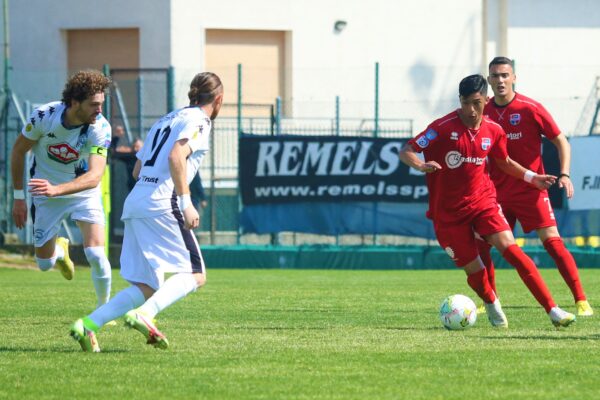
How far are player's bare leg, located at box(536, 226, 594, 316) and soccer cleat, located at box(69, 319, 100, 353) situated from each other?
14.6 ft

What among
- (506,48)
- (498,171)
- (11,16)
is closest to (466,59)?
(506,48)

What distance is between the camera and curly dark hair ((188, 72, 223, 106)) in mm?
8172

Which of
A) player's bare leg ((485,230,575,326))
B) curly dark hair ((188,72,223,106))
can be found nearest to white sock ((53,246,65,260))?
curly dark hair ((188,72,223,106))

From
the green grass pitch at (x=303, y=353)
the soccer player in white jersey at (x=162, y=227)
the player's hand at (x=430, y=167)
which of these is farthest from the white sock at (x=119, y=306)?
the player's hand at (x=430, y=167)

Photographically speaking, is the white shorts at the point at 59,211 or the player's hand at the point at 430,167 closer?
the player's hand at the point at 430,167

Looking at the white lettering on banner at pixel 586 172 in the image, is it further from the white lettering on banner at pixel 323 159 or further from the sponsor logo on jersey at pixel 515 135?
the sponsor logo on jersey at pixel 515 135

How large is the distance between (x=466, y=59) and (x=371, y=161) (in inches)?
508

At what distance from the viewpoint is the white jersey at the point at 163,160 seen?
798cm

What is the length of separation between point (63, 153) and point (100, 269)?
1.02 metres

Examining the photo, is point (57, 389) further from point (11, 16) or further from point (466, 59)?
point (466, 59)

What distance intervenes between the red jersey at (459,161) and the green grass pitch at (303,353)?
0.95m

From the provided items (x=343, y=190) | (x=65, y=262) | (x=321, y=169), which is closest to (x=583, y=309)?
(x=65, y=262)

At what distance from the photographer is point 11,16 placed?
29922 millimetres

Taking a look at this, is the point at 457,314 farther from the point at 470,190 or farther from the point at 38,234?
the point at 38,234
